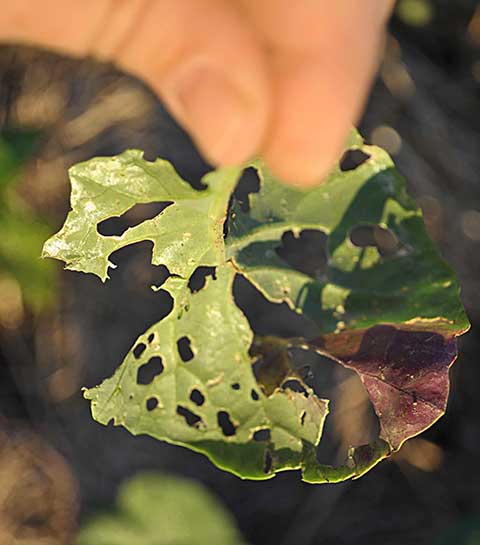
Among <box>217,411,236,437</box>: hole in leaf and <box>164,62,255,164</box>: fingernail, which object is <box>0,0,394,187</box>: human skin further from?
<box>217,411,236,437</box>: hole in leaf

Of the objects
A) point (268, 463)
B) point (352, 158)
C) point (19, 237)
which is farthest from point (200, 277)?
point (19, 237)

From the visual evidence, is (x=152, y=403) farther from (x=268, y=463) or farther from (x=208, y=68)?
(x=208, y=68)

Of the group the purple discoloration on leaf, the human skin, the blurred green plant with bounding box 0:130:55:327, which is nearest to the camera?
the purple discoloration on leaf

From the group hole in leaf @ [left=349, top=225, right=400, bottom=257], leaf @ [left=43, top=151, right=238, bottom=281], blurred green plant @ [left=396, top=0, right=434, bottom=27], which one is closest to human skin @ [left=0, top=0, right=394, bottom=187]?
leaf @ [left=43, top=151, right=238, bottom=281]

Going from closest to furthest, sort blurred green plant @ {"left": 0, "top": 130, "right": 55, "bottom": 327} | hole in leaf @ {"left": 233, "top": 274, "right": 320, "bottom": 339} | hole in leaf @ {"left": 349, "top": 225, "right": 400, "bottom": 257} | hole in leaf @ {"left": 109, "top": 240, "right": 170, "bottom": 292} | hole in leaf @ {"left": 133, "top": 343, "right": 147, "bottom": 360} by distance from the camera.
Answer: hole in leaf @ {"left": 133, "top": 343, "right": 147, "bottom": 360}, blurred green plant @ {"left": 0, "top": 130, "right": 55, "bottom": 327}, hole in leaf @ {"left": 349, "top": 225, "right": 400, "bottom": 257}, hole in leaf @ {"left": 233, "top": 274, "right": 320, "bottom": 339}, hole in leaf @ {"left": 109, "top": 240, "right": 170, "bottom": 292}

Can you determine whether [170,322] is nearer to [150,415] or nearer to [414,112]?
[150,415]

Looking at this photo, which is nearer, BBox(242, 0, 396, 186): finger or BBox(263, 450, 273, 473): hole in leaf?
BBox(263, 450, 273, 473): hole in leaf

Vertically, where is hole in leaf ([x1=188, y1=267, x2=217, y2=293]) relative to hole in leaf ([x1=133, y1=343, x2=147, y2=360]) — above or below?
above

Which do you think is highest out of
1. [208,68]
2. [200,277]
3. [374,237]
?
[208,68]
